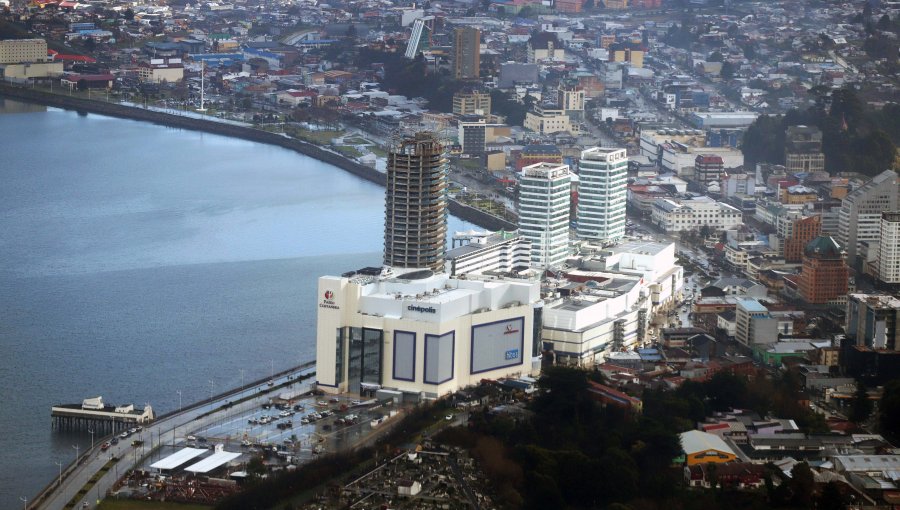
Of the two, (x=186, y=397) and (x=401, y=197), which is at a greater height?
(x=401, y=197)

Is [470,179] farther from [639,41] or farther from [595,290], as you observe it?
[639,41]

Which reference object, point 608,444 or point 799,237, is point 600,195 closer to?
point 799,237

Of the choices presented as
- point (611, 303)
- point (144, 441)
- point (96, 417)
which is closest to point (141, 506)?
point (144, 441)

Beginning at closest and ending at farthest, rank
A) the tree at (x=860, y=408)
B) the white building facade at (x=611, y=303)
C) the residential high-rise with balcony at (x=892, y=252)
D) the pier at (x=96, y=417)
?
1. the pier at (x=96, y=417)
2. the tree at (x=860, y=408)
3. the white building facade at (x=611, y=303)
4. the residential high-rise with balcony at (x=892, y=252)

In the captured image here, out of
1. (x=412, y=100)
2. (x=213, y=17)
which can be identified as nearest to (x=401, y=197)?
(x=412, y=100)

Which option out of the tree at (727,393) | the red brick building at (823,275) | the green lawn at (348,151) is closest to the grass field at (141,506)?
the tree at (727,393)

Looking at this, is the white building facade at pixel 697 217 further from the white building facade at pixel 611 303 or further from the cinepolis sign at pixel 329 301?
the cinepolis sign at pixel 329 301

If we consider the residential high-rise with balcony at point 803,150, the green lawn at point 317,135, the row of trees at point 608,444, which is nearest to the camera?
the row of trees at point 608,444
